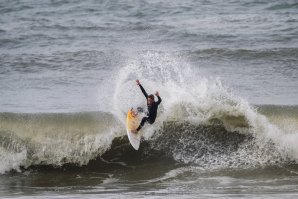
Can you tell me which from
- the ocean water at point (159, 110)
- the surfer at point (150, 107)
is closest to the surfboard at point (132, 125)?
the surfer at point (150, 107)

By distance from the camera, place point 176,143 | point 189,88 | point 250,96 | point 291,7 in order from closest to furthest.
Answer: point 176,143 → point 189,88 → point 250,96 → point 291,7

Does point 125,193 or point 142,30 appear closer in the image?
point 125,193

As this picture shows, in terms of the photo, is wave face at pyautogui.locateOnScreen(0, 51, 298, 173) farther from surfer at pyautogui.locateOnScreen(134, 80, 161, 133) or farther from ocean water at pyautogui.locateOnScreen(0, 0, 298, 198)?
surfer at pyautogui.locateOnScreen(134, 80, 161, 133)

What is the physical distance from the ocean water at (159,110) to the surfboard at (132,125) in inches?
18.7

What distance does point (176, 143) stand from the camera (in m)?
13.5

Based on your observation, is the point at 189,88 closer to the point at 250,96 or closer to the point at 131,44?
the point at 250,96

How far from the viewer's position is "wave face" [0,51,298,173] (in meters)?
12.9

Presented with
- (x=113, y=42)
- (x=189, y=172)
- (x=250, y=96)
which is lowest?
(x=189, y=172)

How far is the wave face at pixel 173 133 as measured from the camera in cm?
1289

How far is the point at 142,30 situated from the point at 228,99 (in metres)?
9.98

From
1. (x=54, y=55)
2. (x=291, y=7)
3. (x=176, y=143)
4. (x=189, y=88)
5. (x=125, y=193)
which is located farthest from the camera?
(x=291, y=7)

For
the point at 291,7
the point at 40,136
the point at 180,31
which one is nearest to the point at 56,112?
the point at 40,136

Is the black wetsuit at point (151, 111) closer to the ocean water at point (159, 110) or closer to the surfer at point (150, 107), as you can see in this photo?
the surfer at point (150, 107)

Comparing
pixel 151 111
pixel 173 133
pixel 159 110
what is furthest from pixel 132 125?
pixel 159 110
